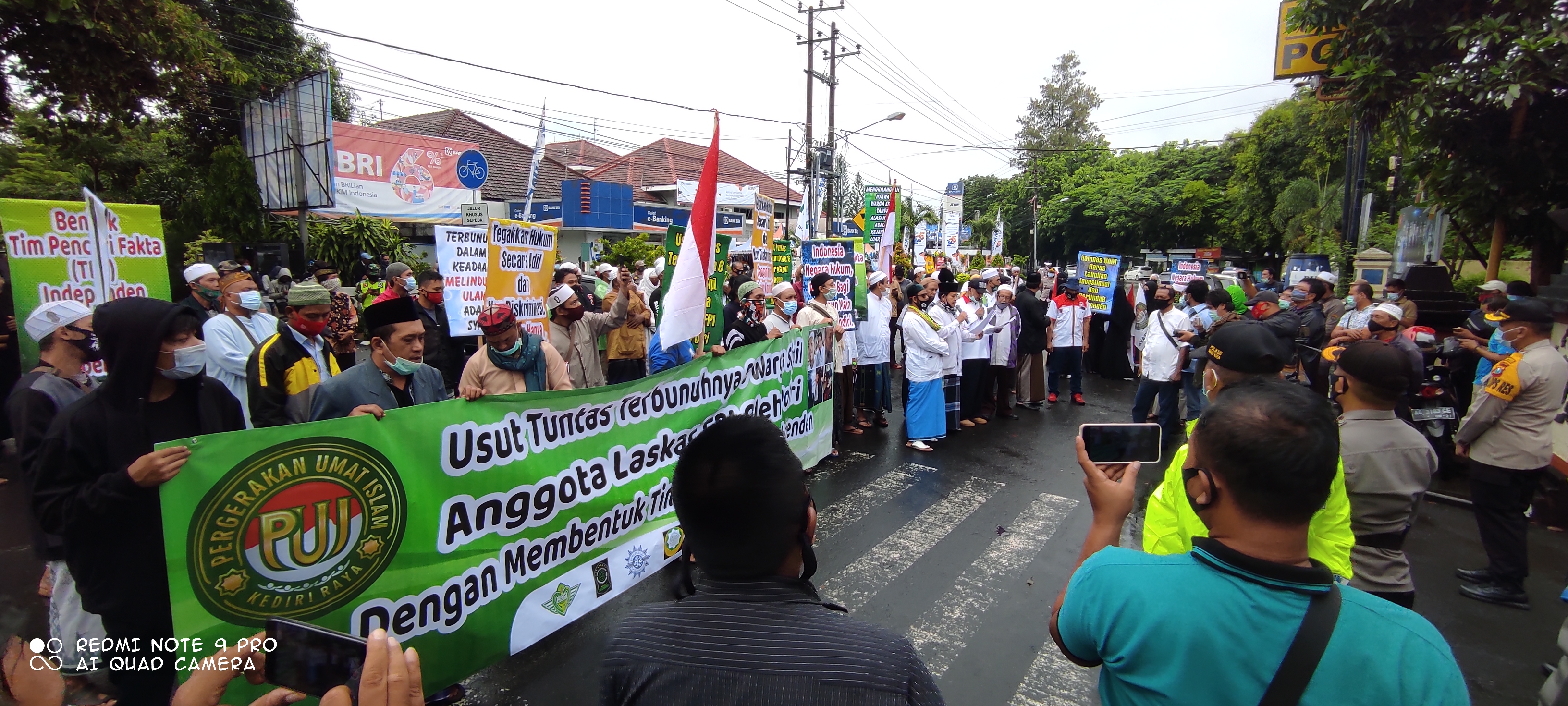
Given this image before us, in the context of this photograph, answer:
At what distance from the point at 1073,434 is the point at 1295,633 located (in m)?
7.49

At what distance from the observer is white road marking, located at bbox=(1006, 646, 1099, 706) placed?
10.8ft

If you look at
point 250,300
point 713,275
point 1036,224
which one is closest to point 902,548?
point 713,275

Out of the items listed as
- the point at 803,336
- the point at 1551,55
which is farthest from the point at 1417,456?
the point at 1551,55

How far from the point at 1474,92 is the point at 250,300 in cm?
1131

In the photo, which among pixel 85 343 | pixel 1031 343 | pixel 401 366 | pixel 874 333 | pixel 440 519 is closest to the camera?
pixel 440 519

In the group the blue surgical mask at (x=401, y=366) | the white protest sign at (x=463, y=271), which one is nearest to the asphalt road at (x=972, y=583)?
the blue surgical mask at (x=401, y=366)

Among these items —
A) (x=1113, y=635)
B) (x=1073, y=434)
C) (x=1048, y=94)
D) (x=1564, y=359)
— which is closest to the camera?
(x=1113, y=635)

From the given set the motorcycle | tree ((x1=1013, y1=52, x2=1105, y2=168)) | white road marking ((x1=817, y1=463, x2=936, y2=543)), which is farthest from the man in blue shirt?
tree ((x1=1013, y1=52, x2=1105, y2=168))

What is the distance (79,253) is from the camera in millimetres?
5262

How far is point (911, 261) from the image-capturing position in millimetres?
21656

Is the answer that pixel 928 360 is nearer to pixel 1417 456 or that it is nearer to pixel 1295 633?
pixel 1417 456

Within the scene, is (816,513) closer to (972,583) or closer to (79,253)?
(972,583)

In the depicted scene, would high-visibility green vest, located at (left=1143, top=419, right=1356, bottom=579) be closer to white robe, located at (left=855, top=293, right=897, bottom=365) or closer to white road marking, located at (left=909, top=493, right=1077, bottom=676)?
white road marking, located at (left=909, top=493, right=1077, bottom=676)

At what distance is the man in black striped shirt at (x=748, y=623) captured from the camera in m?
1.17
